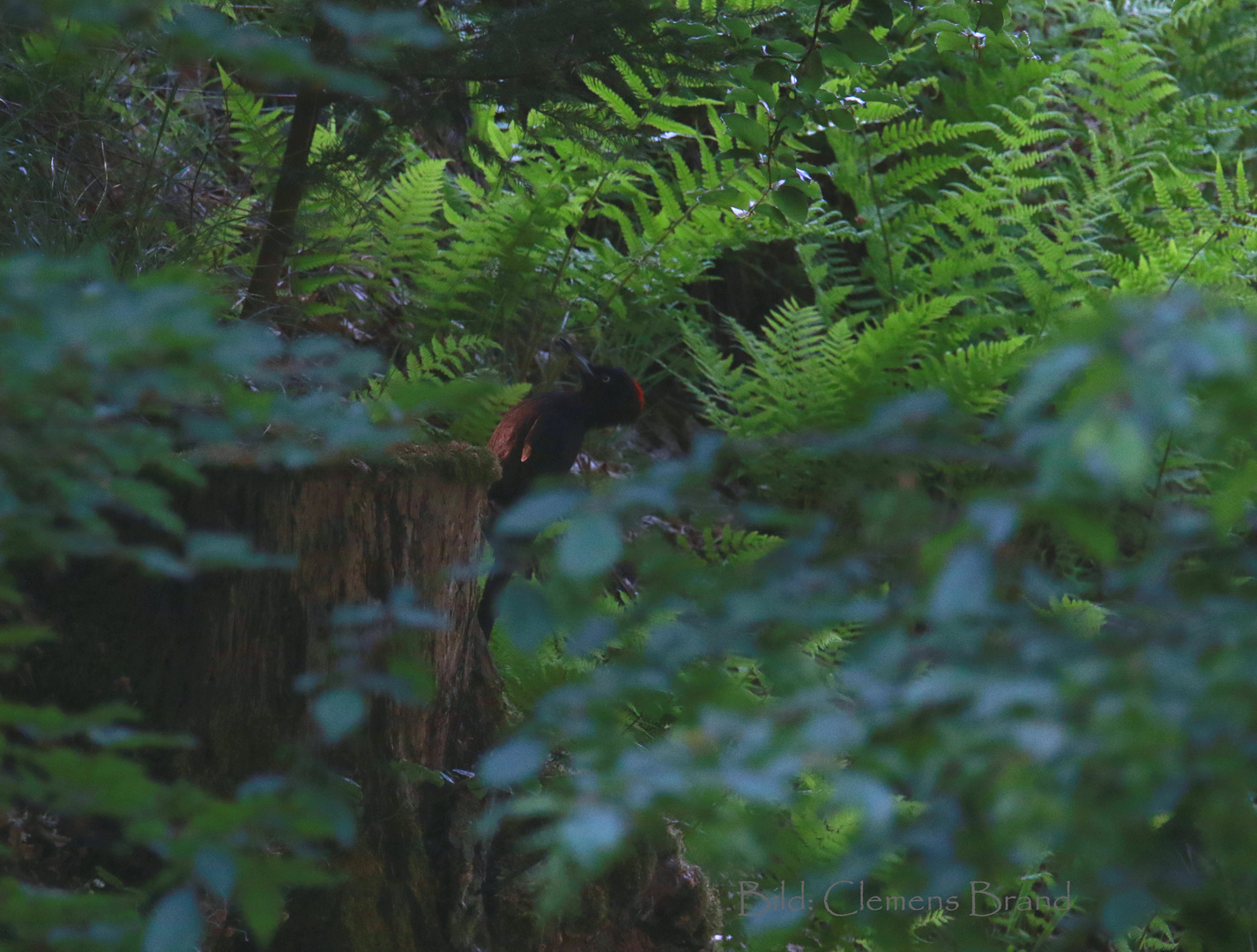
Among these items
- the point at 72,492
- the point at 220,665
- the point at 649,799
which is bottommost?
the point at 220,665

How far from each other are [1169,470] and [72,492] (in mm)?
5458

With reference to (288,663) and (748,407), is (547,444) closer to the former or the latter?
(288,663)

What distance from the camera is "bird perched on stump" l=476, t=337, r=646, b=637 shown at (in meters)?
3.60

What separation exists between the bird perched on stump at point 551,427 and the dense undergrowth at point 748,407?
0.22 meters

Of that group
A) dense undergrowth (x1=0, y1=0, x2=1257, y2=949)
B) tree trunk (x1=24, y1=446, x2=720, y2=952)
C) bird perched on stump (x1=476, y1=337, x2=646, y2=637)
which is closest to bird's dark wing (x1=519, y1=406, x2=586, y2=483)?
bird perched on stump (x1=476, y1=337, x2=646, y2=637)

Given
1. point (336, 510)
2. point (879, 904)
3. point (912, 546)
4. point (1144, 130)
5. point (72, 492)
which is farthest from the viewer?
point (1144, 130)

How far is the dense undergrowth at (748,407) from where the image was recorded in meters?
0.82

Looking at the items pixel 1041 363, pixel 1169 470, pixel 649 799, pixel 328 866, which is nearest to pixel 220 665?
pixel 328 866

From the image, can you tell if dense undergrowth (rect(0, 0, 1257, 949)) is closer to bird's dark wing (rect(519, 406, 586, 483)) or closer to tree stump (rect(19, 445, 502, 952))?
tree stump (rect(19, 445, 502, 952))

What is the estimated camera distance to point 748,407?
512 cm

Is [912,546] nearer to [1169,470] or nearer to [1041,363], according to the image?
[1041,363]

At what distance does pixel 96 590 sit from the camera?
246cm

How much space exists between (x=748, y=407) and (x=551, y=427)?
1.76m

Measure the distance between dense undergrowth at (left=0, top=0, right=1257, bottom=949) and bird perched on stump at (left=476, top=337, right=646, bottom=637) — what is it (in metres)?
0.22
